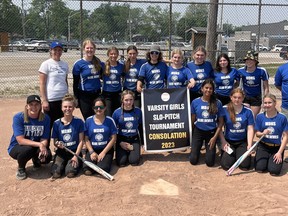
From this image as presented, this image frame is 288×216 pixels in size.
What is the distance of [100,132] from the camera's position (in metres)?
5.64

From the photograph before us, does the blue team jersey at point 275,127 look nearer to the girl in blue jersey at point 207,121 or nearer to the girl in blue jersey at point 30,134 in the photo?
the girl in blue jersey at point 207,121

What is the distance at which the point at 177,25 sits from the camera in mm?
14086

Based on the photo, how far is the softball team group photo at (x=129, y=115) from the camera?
5402mm

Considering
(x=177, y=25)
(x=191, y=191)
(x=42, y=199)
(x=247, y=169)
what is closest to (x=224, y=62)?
(x=247, y=169)

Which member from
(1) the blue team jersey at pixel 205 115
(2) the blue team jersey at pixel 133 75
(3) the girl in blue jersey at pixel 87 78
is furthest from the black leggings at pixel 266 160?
(3) the girl in blue jersey at pixel 87 78

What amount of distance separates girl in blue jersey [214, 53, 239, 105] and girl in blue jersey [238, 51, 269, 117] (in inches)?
9.5

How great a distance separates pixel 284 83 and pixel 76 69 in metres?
3.73

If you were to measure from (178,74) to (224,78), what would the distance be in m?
0.83

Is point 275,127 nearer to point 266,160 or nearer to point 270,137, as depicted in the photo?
point 270,137

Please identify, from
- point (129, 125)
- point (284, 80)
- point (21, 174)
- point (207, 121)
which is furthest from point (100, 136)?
point (284, 80)

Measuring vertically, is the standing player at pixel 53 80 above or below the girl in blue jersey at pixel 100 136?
above

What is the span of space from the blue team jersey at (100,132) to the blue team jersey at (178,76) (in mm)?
1385

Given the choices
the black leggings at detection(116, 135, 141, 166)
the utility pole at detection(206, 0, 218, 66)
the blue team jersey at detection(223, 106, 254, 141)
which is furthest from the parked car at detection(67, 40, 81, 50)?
the blue team jersey at detection(223, 106, 254, 141)

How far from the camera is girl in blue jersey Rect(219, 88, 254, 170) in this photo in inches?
222
